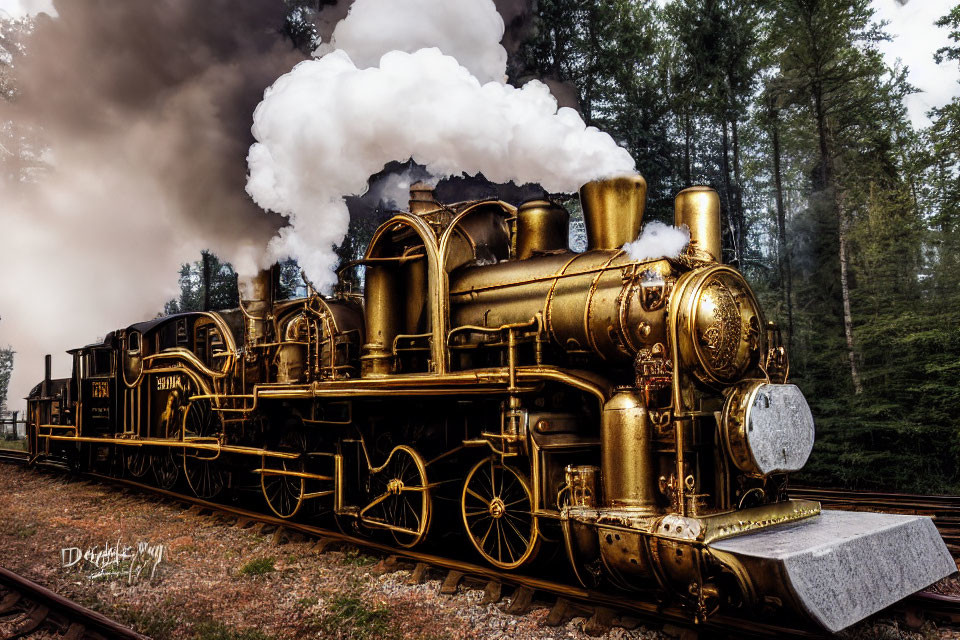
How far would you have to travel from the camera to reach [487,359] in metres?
6.77

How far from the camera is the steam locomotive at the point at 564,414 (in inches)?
179

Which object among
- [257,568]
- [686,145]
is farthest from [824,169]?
[257,568]

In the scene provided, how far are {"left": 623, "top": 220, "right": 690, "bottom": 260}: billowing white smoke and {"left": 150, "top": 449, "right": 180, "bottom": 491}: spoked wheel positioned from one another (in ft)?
25.7

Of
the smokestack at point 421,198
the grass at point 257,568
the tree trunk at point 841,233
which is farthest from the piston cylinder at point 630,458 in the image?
the tree trunk at point 841,233

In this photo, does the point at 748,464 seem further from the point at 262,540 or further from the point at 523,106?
the point at 262,540

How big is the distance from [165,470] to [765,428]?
9172 millimetres

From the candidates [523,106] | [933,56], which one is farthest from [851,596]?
[933,56]

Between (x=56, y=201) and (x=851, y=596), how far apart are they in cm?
3109

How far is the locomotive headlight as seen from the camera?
4.89m

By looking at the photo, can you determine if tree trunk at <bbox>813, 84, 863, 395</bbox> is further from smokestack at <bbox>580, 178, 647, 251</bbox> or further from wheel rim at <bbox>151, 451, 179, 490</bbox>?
wheel rim at <bbox>151, 451, 179, 490</bbox>

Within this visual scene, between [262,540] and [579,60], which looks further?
[579,60]

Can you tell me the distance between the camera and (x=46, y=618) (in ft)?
17.1

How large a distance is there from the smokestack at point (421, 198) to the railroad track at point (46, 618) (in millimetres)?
4657

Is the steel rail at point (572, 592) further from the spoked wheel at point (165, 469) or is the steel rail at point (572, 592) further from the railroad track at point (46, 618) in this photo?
the spoked wheel at point (165, 469)
